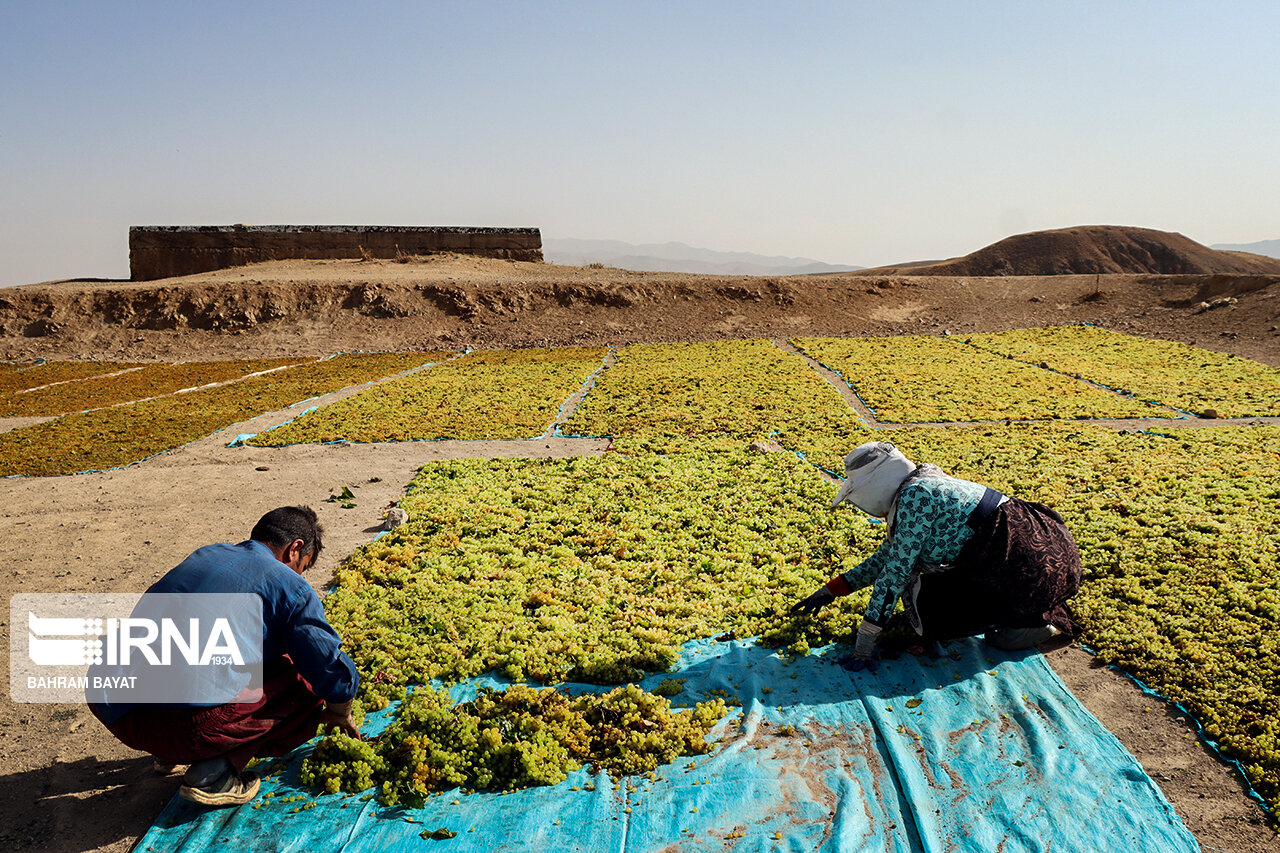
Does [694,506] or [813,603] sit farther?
[694,506]

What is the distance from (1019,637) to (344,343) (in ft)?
94.7

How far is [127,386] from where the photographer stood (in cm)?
2106

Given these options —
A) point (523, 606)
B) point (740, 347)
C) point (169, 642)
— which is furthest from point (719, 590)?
point (740, 347)

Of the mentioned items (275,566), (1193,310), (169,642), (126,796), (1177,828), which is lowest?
(126,796)

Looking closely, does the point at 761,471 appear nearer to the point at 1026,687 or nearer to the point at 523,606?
the point at 523,606

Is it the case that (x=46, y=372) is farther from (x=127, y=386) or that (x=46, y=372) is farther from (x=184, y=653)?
(x=184, y=653)

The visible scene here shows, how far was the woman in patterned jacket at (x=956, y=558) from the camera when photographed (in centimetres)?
527

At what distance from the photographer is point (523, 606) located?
6.64m

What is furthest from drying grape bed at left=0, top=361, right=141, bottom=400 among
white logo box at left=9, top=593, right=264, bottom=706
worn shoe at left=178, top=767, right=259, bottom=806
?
worn shoe at left=178, top=767, right=259, bottom=806

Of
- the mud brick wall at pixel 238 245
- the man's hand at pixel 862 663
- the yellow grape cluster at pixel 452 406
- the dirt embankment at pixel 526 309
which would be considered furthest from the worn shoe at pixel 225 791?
the mud brick wall at pixel 238 245

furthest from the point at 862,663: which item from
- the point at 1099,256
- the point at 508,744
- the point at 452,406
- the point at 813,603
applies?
the point at 1099,256

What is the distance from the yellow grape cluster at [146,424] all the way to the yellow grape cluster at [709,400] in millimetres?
7336

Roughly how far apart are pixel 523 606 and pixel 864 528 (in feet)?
13.0

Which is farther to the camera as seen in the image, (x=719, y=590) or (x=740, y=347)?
(x=740, y=347)
